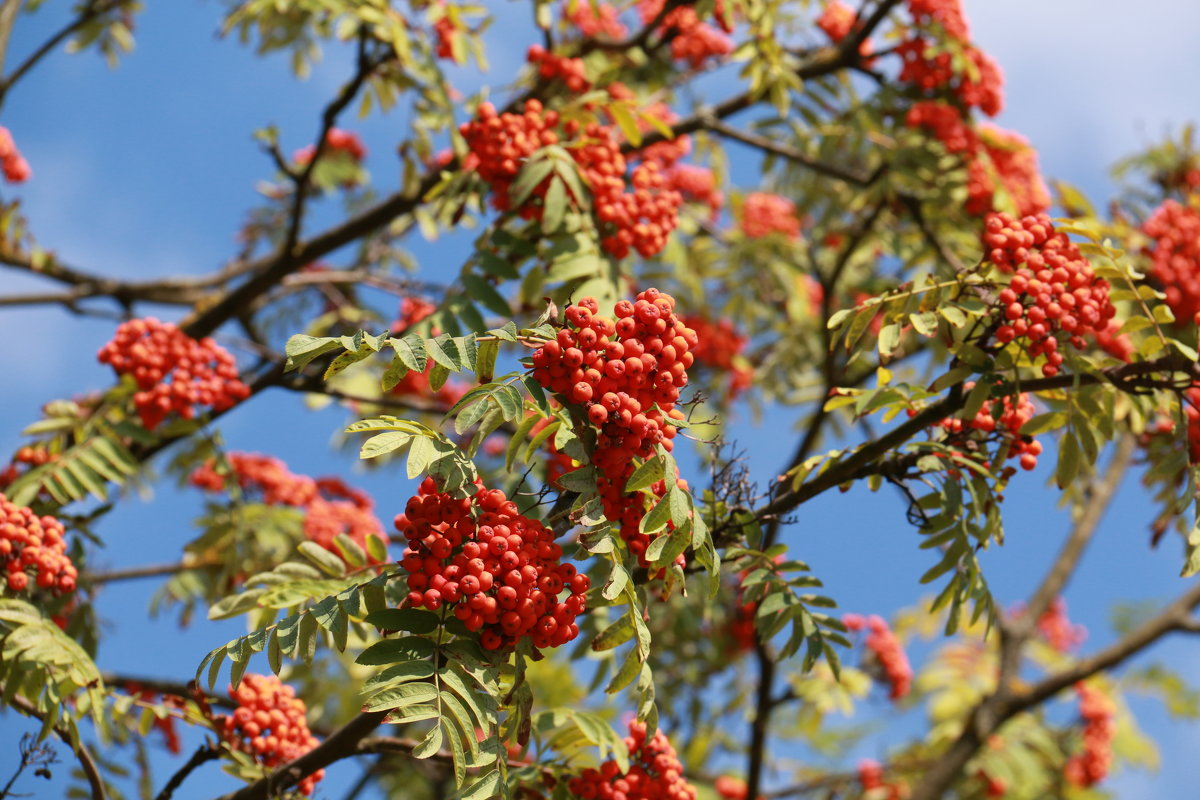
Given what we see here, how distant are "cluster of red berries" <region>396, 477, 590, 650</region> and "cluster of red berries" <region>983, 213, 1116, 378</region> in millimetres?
1462

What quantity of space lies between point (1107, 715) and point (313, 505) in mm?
7306

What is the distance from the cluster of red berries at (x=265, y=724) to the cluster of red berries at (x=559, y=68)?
363cm

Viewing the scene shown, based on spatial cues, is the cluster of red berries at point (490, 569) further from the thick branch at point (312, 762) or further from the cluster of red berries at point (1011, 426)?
the cluster of red berries at point (1011, 426)

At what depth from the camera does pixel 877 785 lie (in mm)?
8469

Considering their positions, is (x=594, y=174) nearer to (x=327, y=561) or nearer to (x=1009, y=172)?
(x=327, y=561)

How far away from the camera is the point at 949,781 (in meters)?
7.18

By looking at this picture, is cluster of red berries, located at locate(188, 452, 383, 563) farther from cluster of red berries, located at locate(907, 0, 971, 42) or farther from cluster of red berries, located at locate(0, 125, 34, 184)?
cluster of red berries, located at locate(907, 0, 971, 42)

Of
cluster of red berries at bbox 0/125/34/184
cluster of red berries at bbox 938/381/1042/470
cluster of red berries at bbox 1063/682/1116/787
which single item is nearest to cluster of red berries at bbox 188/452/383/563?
cluster of red berries at bbox 0/125/34/184

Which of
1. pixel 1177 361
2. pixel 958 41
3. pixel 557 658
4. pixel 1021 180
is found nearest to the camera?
pixel 1177 361

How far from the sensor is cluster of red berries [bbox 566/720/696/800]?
3.25 meters

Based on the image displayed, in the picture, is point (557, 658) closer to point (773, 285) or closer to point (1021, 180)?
point (773, 285)

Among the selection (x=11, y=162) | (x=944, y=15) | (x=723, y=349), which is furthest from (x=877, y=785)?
(x=11, y=162)

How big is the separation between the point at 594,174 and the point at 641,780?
242 centimetres

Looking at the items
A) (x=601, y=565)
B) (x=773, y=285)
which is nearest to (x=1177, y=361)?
(x=601, y=565)
